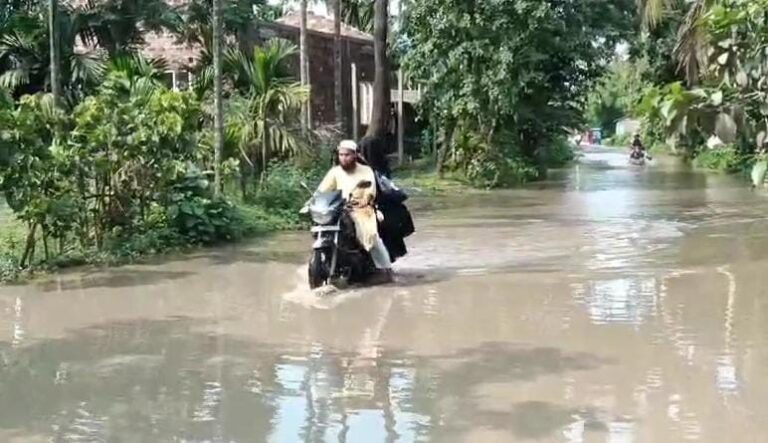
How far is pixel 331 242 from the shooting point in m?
9.95

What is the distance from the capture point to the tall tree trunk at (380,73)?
2658 cm

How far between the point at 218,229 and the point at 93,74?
738cm

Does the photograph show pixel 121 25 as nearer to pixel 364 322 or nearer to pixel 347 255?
pixel 347 255

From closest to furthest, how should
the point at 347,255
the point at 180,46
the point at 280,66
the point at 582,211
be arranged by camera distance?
1. the point at 347,255
2. the point at 280,66
3. the point at 582,211
4. the point at 180,46

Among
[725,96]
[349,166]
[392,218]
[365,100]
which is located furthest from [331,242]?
[365,100]

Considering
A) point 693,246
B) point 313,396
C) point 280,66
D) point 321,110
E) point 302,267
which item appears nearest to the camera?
point 313,396

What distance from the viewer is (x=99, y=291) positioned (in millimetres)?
10227

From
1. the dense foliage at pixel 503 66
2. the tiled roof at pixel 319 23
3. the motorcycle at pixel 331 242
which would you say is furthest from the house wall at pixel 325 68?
the motorcycle at pixel 331 242

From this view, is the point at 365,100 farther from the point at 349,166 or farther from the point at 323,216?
the point at 323,216

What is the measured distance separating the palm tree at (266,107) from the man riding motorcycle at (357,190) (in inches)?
202

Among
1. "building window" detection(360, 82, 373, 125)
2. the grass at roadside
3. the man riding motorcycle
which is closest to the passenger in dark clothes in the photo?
the man riding motorcycle

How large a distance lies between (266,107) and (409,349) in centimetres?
822

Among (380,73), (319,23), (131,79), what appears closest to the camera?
(131,79)

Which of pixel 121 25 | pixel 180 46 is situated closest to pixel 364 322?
pixel 121 25
